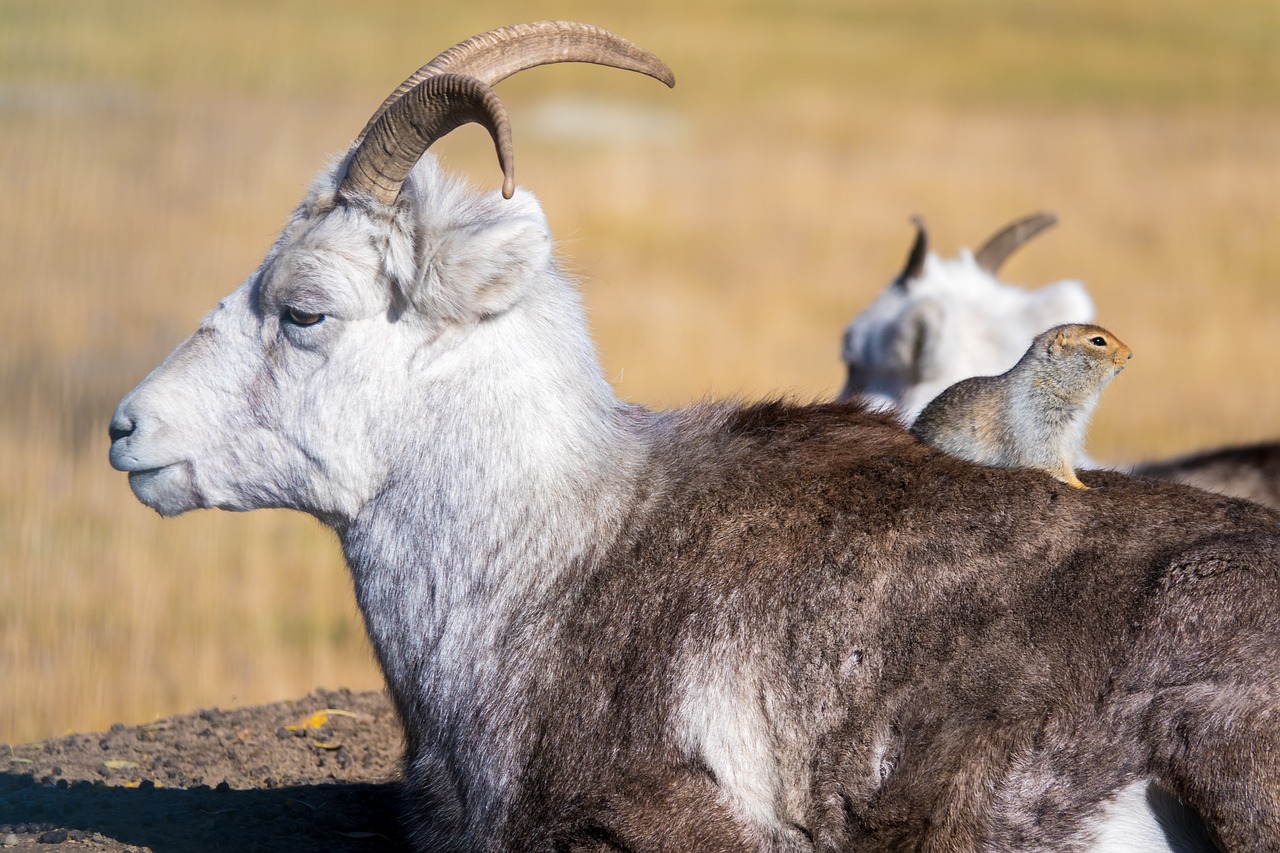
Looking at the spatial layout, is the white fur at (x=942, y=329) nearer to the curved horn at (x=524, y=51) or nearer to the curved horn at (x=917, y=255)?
the curved horn at (x=917, y=255)

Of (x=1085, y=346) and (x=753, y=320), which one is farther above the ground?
(x=753, y=320)

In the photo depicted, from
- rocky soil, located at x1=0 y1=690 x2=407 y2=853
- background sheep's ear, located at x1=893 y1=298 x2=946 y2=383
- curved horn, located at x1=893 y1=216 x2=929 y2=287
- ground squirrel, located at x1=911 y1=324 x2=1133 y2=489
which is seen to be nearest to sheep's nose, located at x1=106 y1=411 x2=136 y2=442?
rocky soil, located at x1=0 y1=690 x2=407 y2=853

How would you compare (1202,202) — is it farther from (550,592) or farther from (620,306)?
(550,592)

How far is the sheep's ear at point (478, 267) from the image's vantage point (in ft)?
16.9

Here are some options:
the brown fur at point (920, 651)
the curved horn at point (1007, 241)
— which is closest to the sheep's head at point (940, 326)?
the curved horn at point (1007, 241)

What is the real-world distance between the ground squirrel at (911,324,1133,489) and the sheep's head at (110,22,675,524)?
1526 millimetres

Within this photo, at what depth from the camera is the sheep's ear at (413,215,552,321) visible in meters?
5.15

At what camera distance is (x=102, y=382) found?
15391mm

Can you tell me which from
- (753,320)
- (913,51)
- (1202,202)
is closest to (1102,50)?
(913,51)

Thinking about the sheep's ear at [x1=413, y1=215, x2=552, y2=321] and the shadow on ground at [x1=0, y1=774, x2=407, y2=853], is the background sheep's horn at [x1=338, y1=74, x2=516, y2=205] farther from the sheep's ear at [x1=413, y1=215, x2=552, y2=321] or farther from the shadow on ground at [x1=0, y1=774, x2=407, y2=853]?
the shadow on ground at [x1=0, y1=774, x2=407, y2=853]

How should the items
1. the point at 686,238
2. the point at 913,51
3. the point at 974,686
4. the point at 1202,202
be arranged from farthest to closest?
the point at 913,51, the point at 1202,202, the point at 686,238, the point at 974,686

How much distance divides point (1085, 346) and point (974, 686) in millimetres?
1481

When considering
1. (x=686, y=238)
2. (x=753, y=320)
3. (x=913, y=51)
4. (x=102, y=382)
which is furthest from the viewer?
(x=913, y=51)

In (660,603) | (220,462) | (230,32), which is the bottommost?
(660,603)
